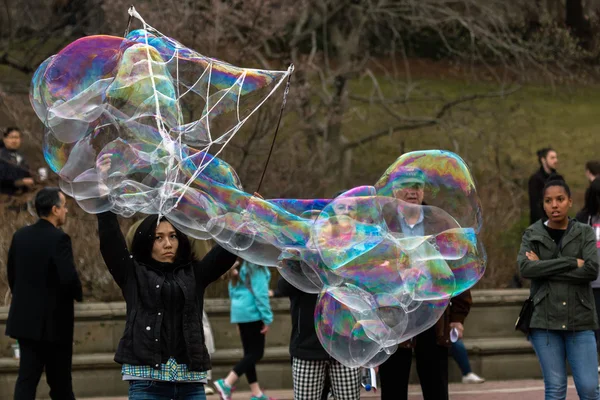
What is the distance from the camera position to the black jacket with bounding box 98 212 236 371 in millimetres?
5316

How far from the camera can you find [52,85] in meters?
5.97

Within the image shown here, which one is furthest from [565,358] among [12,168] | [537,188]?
[12,168]


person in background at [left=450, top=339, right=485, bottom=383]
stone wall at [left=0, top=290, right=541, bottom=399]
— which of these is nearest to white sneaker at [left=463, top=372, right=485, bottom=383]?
person in background at [left=450, top=339, right=485, bottom=383]

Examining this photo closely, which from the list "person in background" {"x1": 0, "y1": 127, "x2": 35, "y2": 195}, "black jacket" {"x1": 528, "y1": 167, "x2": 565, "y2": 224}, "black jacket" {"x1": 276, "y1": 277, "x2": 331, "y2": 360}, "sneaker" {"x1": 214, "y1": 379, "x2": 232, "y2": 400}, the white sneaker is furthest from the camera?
"black jacket" {"x1": 528, "y1": 167, "x2": 565, "y2": 224}

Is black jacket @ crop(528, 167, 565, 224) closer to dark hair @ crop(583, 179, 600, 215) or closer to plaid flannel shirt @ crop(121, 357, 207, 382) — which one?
dark hair @ crop(583, 179, 600, 215)

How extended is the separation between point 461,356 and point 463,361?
0.06 m

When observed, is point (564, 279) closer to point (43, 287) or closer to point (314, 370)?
point (314, 370)

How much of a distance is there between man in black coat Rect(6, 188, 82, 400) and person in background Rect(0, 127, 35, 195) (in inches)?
179

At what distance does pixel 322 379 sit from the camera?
659 cm

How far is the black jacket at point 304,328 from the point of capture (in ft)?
21.4

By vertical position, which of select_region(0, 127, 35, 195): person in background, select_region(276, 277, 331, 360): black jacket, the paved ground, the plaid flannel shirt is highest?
select_region(0, 127, 35, 195): person in background

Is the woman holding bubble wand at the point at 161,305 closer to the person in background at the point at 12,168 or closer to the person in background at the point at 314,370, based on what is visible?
the person in background at the point at 314,370

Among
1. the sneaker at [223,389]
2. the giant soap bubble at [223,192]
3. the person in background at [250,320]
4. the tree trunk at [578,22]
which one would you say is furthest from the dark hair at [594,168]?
the tree trunk at [578,22]

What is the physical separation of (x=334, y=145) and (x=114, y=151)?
10.0 metres
